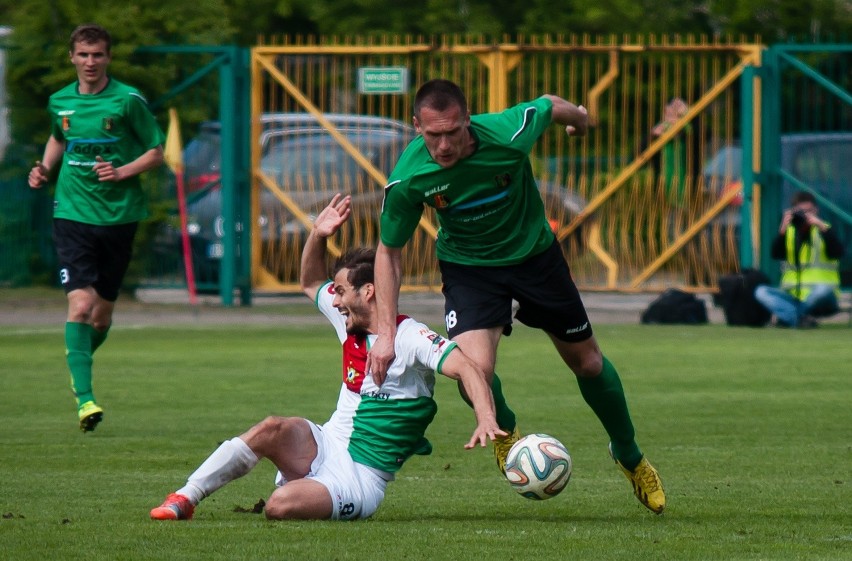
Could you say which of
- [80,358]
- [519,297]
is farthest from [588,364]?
[80,358]

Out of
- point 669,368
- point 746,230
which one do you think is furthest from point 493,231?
point 746,230

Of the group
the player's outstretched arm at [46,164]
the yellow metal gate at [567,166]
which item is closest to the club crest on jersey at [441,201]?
the player's outstretched arm at [46,164]

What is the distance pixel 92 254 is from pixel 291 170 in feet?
31.3

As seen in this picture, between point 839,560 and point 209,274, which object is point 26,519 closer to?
point 839,560

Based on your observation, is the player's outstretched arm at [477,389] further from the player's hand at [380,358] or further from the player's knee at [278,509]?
the player's knee at [278,509]

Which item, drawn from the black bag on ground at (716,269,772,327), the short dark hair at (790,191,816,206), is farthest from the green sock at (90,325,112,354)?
the short dark hair at (790,191,816,206)

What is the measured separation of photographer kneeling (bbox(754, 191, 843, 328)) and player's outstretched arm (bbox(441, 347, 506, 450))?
1087 centimetres

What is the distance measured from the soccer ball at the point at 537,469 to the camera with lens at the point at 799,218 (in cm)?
1104

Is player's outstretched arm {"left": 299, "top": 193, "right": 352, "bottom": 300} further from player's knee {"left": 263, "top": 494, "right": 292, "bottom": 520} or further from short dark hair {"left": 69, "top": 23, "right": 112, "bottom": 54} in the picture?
short dark hair {"left": 69, "top": 23, "right": 112, "bottom": 54}

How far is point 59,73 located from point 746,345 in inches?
337

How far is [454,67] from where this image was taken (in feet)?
63.1

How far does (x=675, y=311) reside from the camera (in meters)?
17.5

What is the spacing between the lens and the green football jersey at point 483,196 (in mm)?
6754

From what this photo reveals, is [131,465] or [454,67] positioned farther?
[454,67]
